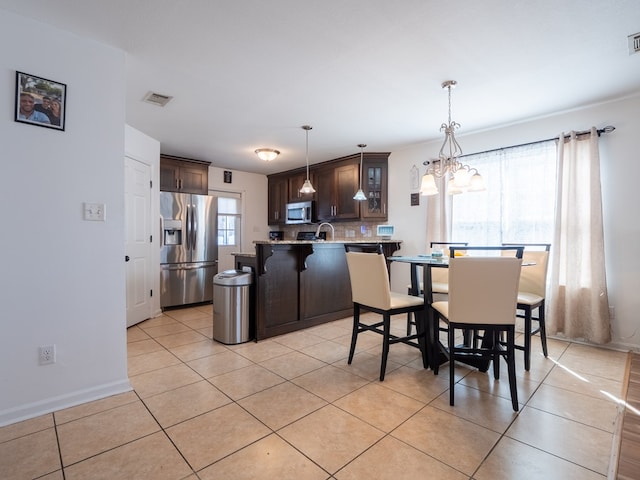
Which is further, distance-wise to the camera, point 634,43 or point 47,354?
point 634,43

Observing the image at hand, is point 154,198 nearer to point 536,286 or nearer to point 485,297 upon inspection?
point 485,297

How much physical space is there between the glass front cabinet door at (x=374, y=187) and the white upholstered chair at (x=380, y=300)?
7.79 ft

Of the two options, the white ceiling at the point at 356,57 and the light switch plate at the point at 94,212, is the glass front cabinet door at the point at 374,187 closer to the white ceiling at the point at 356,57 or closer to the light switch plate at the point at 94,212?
the white ceiling at the point at 356,57

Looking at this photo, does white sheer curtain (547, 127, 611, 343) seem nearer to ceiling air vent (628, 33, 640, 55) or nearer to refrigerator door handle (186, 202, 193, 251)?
ceiling air vent (628, 33, 640, 55)

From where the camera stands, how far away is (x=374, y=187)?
4.93m

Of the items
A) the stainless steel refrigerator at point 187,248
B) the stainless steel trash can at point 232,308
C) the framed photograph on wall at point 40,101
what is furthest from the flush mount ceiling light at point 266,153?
the framed photograph on wall at point 40,101

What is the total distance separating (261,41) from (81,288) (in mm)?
2038

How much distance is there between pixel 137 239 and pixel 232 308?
1.65 metres

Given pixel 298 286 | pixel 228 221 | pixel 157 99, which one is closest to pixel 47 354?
pixel 298 286

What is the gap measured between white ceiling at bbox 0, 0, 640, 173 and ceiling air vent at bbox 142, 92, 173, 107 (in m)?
0.06

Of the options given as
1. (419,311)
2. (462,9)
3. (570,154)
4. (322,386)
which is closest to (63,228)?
(322,386)

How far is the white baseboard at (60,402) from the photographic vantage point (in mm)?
1793

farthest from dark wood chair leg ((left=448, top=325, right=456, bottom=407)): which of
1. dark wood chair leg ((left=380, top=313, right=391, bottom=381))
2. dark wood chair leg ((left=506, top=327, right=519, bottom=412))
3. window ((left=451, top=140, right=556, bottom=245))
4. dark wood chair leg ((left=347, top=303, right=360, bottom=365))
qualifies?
window ((left=451, top=140, right=556, bottom=245))

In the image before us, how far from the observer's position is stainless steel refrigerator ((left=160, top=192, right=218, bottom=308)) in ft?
14.8
